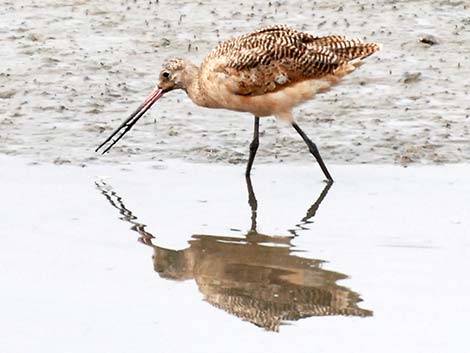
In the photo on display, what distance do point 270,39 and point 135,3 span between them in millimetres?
3992

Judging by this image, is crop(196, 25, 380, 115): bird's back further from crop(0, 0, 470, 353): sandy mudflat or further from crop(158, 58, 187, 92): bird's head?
crop(0, 0, 470, 353): sandy mudflat

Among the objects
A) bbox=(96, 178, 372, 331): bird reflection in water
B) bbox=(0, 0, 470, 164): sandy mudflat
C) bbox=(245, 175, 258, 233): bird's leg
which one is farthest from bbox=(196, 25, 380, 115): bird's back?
bbox=(96, 178, 372, 331): bird reflection in water

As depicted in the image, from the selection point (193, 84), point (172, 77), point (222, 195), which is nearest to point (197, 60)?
point (172, 77)

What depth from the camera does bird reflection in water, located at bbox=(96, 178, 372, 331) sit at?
6.70 m

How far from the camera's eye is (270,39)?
29.7 feet

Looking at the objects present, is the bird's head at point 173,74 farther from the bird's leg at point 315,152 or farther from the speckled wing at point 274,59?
the bird's leg at point 315,152

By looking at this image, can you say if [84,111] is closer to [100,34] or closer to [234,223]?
[100,34]

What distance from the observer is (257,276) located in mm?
7238

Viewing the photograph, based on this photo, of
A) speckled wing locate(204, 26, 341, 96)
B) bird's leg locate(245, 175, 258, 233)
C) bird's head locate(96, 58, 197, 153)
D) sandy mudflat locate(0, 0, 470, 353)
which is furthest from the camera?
bird's head locate(96, 58, 197, 153)

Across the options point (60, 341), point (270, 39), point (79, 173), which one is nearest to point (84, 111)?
point (79, 173)

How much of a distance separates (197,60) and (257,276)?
4482mm

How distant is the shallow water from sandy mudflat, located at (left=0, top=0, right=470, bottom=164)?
457mm

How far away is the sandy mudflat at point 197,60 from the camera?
9797 millimetres

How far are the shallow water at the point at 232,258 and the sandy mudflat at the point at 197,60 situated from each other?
46 cm
